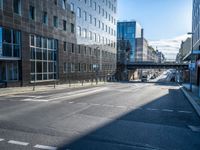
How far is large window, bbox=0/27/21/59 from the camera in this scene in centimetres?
2375

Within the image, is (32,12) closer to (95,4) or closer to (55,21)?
(55,21)

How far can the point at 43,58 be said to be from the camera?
30906mm

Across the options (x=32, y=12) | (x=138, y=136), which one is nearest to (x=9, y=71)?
(x=32, y=12)

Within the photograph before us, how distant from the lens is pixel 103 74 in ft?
189

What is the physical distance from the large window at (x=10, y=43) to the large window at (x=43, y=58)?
8.08 ft

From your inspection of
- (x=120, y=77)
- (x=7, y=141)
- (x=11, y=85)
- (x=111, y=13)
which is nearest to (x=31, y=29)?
(x=11, y=85)

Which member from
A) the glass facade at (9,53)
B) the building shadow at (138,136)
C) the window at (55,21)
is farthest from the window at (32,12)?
the building shadow at (138,136)

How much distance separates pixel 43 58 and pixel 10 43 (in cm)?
654

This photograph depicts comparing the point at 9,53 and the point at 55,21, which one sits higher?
the point at 55,21

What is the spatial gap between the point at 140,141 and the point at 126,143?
18.8 inches

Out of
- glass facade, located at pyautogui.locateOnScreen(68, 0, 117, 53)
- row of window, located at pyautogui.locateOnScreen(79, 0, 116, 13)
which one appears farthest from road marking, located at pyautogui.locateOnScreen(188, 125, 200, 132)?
row of window, located at pyautogui.locateOnScreen(79, 0, 116, 13)

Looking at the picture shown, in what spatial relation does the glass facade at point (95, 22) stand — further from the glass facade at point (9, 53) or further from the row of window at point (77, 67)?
the glass facade at point (9, 53)

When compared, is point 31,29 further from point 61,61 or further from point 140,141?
point 140,141

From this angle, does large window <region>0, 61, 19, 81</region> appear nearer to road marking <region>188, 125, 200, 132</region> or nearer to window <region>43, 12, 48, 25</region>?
window <region>43, 12, 48, 25</region>
